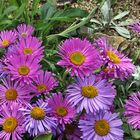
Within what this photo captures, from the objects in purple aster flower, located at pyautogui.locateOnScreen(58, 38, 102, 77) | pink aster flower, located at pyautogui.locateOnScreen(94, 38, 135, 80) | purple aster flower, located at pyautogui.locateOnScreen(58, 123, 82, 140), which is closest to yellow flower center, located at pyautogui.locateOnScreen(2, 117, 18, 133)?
purple aster flower, located at pyautogui.locateOnScreen(58, 123, 82, 140)

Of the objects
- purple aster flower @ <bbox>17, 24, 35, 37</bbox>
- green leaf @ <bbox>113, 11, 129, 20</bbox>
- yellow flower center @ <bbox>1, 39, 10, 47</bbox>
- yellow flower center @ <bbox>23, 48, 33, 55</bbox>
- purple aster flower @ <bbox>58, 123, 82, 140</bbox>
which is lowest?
purple aster flower @ <bbox>58, 123, 82, 140</bbox>

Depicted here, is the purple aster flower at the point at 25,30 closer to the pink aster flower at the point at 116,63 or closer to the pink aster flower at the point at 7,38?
the pink aster flower at the point at 7,38

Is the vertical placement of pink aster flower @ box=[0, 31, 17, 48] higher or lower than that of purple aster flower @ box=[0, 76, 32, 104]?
higher

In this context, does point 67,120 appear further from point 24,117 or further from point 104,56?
point 104,56

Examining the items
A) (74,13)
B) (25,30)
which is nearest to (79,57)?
(25,30)

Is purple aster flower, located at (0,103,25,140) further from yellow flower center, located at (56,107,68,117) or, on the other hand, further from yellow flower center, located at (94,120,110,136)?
yellow flower center, located at (94,120,110,136)

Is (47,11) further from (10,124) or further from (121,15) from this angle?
(10,124)
